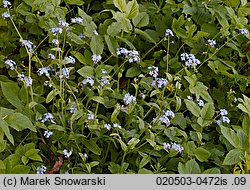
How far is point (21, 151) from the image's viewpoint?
1.79 metres

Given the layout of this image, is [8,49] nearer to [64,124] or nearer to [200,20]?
[64,124]

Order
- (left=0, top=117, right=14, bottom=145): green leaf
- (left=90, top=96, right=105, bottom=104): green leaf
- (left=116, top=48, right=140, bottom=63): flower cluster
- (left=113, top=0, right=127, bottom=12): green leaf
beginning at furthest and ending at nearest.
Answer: (left=113, top=0, right=127, bottom=12): green leaf, (left=116, top=48, right=140, bottom=63): flower cluster, (left=90, top=96, right=105, bottom=104): green leaf, (left=0, top=117, right=14, bottom=145): green leaf

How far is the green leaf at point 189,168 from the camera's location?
1768mm

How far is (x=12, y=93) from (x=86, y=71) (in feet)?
0.87

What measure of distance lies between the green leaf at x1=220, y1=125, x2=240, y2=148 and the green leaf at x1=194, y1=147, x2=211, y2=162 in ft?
0.27

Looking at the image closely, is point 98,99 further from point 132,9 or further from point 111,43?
point 132,9

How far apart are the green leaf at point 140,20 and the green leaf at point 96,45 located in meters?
0.19

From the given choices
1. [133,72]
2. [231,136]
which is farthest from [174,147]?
[133,72]

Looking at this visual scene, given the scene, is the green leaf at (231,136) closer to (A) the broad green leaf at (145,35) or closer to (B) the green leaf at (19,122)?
(A) the broad green leaf at (145,35)

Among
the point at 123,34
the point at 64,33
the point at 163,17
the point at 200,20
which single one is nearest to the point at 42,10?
the point at 64,33

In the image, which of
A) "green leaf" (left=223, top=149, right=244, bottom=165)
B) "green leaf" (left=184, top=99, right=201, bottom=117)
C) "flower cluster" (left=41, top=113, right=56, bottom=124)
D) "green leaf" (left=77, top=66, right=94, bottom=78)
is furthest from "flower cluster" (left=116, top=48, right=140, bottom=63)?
"green leaf" (left=223, top=149, right=244, bottom=165)

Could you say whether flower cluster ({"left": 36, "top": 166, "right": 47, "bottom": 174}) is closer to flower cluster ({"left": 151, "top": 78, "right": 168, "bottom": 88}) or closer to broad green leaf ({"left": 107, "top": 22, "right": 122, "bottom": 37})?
flower cluster ({"left": 151, "top": 78, "right": 168, "bottom": 88})

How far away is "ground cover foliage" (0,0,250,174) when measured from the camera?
1.82 metres

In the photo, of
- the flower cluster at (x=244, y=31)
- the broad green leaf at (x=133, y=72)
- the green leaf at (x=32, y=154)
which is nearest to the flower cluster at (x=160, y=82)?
the broad green leaf at (x=133, y=72)
